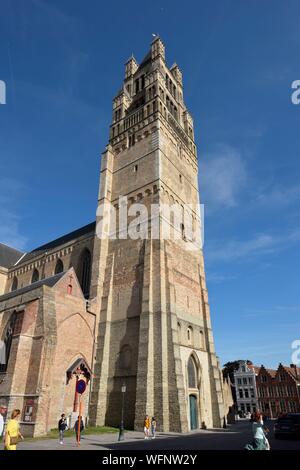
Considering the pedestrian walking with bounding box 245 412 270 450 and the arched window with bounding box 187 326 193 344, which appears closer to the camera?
the pedestrian walking with bounding box 245 412 270 450

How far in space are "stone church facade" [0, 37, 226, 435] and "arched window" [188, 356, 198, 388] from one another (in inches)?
2.9

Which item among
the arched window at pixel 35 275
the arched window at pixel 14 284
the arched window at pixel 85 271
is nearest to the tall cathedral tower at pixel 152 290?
the arched window at pixel 85 271

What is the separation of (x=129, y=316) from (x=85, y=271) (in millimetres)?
8573

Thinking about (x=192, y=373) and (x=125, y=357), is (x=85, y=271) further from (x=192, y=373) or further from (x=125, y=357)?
(x=192, y=373)

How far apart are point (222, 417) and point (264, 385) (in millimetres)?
41583

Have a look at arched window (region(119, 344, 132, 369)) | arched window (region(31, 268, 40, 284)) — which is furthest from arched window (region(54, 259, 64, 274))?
arched window (region(119, 344, 132, 369))

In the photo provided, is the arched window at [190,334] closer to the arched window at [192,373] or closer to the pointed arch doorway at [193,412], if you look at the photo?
the arched window at [192,373]

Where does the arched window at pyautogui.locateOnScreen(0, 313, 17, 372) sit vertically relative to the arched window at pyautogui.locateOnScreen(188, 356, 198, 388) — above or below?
above

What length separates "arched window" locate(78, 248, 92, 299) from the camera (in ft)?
100

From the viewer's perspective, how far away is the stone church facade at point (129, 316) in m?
20.4

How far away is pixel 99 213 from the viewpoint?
105 ft

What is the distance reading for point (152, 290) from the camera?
2431 cm

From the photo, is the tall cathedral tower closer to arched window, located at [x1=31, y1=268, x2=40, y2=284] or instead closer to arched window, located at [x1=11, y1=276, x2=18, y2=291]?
arched window, located at [x1=31, y1=268, x2=40, y2=284]
